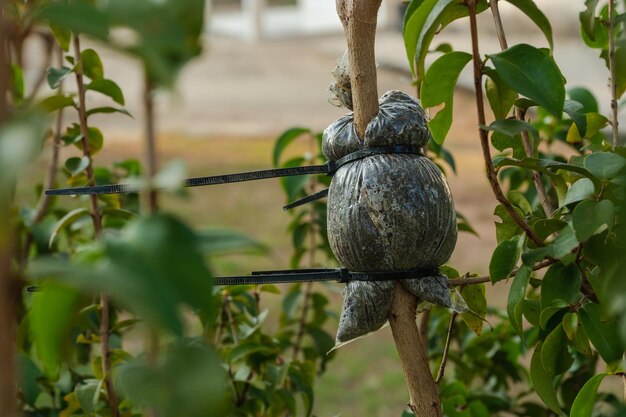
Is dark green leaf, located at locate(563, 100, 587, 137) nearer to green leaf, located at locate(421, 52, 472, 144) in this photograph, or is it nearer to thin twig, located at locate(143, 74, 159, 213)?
green leaf, located at locate(421, 52, 472, 144)

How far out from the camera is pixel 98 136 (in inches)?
34.8

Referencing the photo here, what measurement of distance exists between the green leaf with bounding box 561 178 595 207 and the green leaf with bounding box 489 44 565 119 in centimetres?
7

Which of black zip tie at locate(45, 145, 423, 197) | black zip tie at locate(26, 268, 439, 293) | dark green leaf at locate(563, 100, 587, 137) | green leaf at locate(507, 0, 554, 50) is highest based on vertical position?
green leaf at locate(507, 0, 554, 50)

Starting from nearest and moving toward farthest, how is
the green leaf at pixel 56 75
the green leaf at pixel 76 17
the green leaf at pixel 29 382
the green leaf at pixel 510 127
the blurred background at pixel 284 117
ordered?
1. the green leaf at pixel 76 17
2. the green leaf at pixel 510 127
3. the green leaf at pixel 56 75
4. the green leaf at pixel 29 382
5. the blurred background at pixel 284 117

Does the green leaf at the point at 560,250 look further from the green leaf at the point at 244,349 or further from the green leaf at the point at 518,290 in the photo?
the green leaf at the point at 244,349

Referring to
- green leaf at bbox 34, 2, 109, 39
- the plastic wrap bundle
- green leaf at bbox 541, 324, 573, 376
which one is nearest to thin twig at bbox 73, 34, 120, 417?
the plastic wrap bundle

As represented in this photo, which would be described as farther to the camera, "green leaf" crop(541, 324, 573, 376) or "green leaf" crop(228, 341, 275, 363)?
"green leaf" crop(228, 341, 275, 363)

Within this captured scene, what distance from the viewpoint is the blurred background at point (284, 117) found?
2379 mm

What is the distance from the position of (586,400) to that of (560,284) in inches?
3.3

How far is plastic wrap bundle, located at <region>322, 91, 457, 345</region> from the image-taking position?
23.8 inches

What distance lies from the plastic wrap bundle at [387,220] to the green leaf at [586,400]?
12 centimetres

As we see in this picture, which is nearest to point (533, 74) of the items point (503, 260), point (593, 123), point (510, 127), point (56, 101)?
point (510, 127)

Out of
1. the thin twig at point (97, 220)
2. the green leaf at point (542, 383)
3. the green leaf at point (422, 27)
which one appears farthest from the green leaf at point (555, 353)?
the thin twig at point (97, 220)

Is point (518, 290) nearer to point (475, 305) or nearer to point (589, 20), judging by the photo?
point (475, 305)
